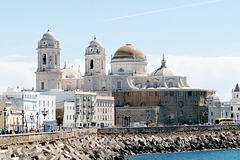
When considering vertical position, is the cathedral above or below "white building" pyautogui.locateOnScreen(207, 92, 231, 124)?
above

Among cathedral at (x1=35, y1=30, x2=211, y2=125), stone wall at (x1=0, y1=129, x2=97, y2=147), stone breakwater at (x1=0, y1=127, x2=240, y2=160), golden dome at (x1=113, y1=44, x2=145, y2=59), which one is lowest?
stone breakwater at (x1=0, y1=127, x2=240, y2=160)

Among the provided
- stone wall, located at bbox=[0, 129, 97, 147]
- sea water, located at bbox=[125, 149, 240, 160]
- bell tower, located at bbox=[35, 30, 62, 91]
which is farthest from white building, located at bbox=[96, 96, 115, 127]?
stone wall, located at bbox=[0, 129, 97, 147]

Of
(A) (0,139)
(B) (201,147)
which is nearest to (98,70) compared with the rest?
(B) (201,147)

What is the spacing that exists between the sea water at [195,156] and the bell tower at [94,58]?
136 ft

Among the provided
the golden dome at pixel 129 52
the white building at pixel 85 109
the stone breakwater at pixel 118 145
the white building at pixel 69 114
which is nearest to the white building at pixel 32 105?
the white building at pixel 69 114

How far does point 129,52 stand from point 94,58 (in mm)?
6730

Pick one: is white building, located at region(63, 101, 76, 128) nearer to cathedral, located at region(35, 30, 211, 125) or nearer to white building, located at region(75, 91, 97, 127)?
white building, located at region(75, 91, 97, 127)

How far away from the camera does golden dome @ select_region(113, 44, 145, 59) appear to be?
111 m

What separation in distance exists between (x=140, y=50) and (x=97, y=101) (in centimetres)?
1660

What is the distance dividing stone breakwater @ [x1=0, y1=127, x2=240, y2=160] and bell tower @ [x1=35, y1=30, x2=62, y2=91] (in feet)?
97.2

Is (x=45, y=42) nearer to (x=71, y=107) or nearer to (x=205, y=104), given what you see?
(x=71, y=107)

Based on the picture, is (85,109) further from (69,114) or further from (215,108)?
(215,108)

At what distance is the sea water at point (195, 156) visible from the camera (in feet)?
198

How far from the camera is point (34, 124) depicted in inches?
3179
